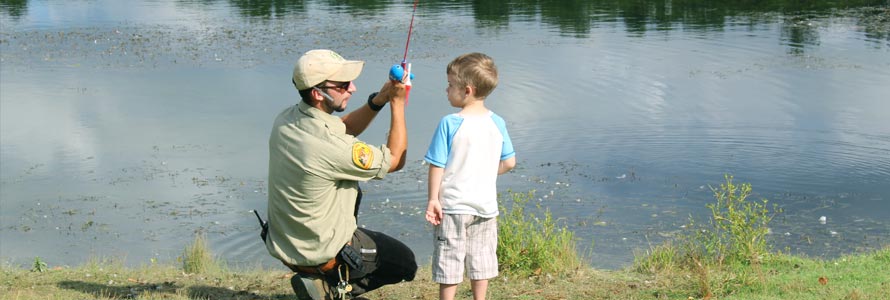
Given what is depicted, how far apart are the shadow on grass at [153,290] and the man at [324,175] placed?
48.0 inches

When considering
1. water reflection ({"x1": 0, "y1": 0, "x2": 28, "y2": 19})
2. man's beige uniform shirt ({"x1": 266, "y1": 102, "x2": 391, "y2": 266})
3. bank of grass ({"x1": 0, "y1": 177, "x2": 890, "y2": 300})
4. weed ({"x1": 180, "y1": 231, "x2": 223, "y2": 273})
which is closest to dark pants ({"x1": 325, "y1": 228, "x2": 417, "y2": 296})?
man's beige uniform shirt ({"x1": 266, "y1": 102, "x2": 391, "y2": 266})

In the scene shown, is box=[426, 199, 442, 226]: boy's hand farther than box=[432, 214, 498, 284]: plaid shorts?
No

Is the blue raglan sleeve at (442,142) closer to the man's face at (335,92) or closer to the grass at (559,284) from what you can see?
the man's face at (335,92)

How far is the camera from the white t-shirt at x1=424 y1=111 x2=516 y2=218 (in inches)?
191

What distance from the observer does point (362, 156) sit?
479cm

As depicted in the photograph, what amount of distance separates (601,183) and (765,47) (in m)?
10.8

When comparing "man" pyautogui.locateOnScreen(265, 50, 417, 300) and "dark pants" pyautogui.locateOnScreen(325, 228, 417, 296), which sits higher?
"man" pyautogui.locateOnScreen(265, 50, 417, 300)

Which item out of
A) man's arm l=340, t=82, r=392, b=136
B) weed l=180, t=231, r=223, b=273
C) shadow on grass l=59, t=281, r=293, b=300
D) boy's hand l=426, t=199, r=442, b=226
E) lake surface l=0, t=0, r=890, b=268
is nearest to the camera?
boy's hand l=426, t=199, r=442, b=226

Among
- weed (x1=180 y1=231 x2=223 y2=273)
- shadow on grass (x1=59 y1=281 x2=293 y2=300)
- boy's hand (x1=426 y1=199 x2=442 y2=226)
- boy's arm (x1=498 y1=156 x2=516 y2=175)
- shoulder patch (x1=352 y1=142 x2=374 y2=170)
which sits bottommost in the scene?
weed (x1=180 y1=231 x2=223 y2=273)

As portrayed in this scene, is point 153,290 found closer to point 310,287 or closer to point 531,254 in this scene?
point 310,287

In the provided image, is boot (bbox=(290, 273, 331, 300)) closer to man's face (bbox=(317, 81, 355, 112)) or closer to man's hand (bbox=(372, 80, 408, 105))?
man's face (bbox=(317, 81, 355, 112))

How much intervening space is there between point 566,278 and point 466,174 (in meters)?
1.95

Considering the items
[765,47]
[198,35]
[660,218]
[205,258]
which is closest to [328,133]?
[205,258]

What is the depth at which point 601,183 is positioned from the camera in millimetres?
11023
